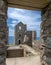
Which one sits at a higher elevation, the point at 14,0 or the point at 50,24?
the point at 14,0

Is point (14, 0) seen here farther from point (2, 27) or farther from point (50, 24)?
point (50, 24)

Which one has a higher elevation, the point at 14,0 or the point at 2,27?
the point at 14,0

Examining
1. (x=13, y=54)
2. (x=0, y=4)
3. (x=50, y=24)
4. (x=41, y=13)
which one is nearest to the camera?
(x=0, y=4)

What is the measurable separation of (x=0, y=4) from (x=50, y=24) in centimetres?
→ 95

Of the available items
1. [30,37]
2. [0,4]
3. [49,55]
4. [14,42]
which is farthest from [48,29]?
[14,42]

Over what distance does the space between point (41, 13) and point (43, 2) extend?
519mm

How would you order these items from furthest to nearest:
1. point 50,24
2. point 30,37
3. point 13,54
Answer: point 30,37, point 13,54, point 50,24

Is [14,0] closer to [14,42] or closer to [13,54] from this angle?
[13,54]

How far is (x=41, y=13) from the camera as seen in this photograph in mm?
2514

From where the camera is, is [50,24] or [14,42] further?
[14,42]

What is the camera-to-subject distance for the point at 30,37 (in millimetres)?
11805

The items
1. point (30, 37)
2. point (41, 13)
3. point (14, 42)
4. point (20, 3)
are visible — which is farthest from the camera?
point (14, 42)

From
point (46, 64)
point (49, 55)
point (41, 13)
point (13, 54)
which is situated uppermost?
point (41, 13)

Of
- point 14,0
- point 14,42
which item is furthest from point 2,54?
point 14,42
